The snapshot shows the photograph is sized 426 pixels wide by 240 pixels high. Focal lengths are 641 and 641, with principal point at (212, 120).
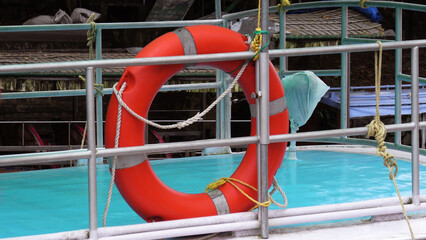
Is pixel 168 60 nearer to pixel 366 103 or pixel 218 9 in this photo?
pixel 218 9

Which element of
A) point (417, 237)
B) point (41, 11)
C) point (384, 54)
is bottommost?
point (417, 237)

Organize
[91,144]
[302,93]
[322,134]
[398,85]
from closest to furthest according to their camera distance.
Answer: [91,144] → [322,134] → [398,85] → [302,93]

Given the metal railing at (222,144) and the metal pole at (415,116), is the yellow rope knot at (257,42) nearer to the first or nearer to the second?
the metal railing at (222,144)

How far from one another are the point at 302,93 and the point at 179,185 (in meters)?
0.97

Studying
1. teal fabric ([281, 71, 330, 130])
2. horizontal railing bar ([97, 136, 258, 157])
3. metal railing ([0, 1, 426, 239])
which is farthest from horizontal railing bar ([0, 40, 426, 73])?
teal fabric ([281, 71, 330, 130])

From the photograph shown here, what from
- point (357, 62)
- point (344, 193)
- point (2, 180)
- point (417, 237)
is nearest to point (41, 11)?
point (357, 62)

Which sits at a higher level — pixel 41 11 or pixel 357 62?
pixel 41 11

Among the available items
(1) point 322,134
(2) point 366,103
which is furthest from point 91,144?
(2) point 366,103

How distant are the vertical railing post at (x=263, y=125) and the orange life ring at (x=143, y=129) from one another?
0.11 meters

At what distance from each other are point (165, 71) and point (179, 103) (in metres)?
8.87

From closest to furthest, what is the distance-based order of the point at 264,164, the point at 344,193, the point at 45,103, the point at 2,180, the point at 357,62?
the point at 264,164
the point at 344,193
the point at 2,180
the point at 45,103
the point at 357,62

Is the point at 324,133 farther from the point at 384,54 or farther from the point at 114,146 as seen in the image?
the point at 384,54

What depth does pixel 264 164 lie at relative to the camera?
7.44 feet

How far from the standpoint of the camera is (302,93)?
12.7 feet
